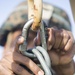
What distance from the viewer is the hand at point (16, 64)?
56cm

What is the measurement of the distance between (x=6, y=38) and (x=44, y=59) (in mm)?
643

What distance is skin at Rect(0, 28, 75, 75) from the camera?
1.89ft

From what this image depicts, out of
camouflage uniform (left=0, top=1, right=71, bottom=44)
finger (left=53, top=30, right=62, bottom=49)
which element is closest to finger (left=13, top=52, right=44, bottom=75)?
finger (left=53, top=30, right=62, bottom=49)

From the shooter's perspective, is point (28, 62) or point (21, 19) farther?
point (21, 19)

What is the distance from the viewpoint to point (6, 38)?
1140 mm

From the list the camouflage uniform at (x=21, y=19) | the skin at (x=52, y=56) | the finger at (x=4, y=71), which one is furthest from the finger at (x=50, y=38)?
the camouflage uniform at (x=21, y=19)

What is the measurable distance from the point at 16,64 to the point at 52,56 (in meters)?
0.11

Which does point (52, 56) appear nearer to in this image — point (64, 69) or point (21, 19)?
point (64, 69)

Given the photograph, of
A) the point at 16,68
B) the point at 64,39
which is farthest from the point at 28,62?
the point at 64,39

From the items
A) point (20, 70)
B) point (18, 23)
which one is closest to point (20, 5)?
point (18, 23)

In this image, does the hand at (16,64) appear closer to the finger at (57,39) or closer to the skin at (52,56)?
the skin at (52,56)

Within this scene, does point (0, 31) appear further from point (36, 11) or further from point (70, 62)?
point (36, 11)

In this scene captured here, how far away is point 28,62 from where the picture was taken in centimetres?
58

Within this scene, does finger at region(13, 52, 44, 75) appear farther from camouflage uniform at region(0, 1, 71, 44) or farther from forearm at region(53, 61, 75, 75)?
camouflage uniform at region(0, 1, 71, 44)
